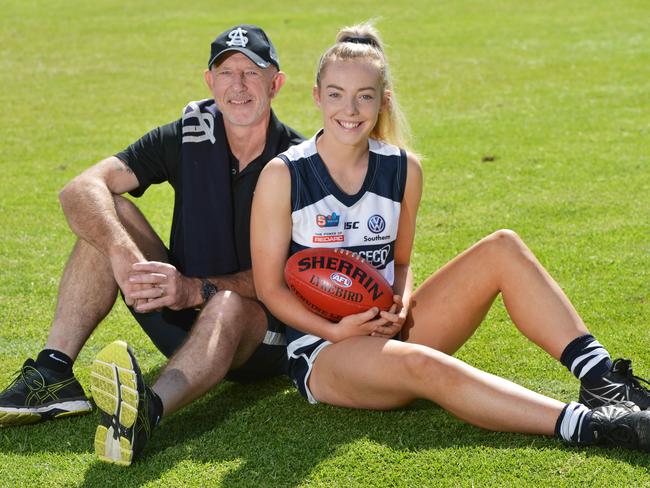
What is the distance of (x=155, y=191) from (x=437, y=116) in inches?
148

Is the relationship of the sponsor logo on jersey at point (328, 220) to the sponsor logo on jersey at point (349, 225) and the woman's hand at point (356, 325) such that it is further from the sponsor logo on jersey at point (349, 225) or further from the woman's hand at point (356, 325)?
the woman's hand at point (356, 325)

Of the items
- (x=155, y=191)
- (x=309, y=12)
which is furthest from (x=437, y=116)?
(x=309, y=12)

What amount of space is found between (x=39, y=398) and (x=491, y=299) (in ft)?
6.29

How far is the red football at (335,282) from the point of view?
417 cm

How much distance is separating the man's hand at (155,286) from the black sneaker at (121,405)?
513 millimetres

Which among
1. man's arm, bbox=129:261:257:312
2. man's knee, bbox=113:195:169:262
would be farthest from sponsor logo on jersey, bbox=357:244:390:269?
man's knee, bbox=113:195:169:262

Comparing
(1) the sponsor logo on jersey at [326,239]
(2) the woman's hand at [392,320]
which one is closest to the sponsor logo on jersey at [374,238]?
(1) the sponsor logo on jersey at [326,239]

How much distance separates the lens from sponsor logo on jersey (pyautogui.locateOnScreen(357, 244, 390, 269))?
14.4 ft

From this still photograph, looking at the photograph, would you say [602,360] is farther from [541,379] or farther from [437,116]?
[437,116]

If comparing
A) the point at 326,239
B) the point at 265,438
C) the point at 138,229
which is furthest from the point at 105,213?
the point at 265,438

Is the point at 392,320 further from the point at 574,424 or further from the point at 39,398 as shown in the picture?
the point at 39,398

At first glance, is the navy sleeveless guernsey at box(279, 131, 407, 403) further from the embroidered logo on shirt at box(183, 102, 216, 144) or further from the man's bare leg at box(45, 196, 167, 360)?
the man's bare leg at box(45, 196, 167, 360)

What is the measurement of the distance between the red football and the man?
0.30 metres

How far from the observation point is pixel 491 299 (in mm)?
4422
